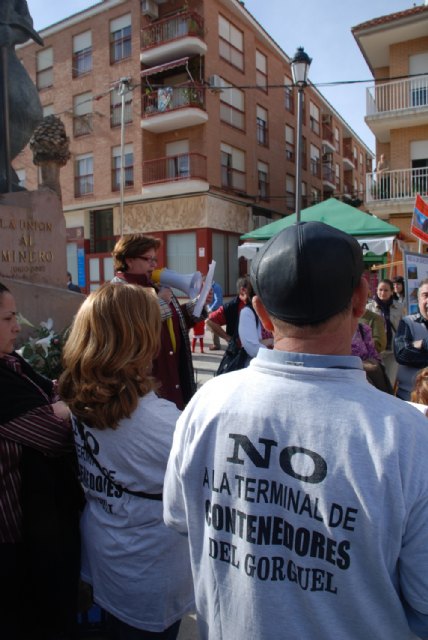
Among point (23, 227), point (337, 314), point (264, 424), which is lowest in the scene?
point (264, 424)

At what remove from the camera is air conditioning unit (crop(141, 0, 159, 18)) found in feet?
71.6

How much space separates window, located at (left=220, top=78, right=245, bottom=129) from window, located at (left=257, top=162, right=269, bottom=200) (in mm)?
2492

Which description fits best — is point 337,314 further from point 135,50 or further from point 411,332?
point 135,50

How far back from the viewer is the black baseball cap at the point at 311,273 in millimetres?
1047

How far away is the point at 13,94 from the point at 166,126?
17.9 m

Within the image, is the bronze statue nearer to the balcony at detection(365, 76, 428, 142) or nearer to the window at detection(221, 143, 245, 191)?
the balcony at detection(365, 76, 428, 142)

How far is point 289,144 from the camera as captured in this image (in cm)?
2925

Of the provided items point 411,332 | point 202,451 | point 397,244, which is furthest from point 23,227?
point 397,244

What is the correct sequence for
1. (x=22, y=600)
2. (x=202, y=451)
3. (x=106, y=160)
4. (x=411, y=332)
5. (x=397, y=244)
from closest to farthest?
(x=202, y=451)
(x=22, y=600)
(x=411, y=332)
(x=397, y=244)
(x=106, y=160)

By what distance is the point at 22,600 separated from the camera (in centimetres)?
173

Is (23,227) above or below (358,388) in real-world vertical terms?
above

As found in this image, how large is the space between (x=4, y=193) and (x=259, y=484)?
15.0 ft

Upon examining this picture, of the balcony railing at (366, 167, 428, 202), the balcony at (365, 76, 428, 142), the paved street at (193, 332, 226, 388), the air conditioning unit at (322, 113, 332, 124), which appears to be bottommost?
the paved street at (193, 332, 226, 388)

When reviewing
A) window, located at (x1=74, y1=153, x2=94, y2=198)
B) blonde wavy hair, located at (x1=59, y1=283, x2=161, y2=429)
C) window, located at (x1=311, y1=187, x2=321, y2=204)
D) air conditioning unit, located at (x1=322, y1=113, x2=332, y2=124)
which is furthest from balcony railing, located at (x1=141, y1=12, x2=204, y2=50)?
blonde wavy hair, located at (x1=59, y1=283, x2=161, y2=429)
